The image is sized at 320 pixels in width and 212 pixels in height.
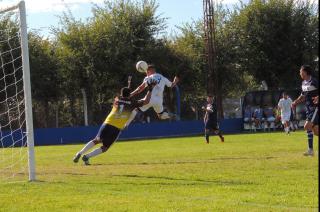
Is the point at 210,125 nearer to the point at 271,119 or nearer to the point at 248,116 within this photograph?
the point at 271,119

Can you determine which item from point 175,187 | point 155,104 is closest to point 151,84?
point 155,104

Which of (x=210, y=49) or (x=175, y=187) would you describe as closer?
(x=175, y=187)

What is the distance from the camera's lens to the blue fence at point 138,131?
38406 mm

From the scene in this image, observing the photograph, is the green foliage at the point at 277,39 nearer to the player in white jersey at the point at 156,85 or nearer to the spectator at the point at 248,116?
the spectator at the point at 248,116

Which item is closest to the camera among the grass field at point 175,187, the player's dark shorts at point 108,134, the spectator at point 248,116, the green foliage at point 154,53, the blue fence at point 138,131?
the grass field at point 175,187

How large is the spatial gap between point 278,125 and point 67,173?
30.3m

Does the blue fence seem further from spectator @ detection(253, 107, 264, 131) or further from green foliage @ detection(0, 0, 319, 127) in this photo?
green foliage @ detection(0, 0, 319, 127)

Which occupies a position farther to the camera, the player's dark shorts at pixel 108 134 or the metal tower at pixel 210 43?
the metal tower at pixel 210 43

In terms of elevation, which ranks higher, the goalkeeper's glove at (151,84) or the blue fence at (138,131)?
the goalkeeper's glove at (151,84)

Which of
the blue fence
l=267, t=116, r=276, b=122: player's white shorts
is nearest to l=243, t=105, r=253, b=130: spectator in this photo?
the blue fence

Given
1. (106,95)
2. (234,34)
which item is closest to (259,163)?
(106,95)

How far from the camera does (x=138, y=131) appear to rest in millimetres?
40594

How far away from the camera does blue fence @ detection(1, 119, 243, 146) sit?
3841 cm

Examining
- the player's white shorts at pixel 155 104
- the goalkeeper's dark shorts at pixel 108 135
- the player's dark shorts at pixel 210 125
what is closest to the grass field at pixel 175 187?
the goalkeeper's dark shorts at pixel 108 135
